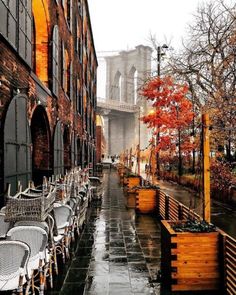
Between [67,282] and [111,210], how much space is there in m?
6.92

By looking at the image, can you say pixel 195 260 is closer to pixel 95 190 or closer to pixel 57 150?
pixel 57 150

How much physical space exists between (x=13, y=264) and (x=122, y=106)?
76.2m

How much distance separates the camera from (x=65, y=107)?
14.9m

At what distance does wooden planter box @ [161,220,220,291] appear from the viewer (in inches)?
185

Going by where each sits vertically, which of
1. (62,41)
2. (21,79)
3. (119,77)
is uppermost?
(119,77)

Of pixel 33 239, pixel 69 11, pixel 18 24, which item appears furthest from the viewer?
pixel 69 11

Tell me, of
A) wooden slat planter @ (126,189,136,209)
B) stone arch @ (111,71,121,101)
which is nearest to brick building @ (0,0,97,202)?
wooden slat planter @ (126,189,136,209)

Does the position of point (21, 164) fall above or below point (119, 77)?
below

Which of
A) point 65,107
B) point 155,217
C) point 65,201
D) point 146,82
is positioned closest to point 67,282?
point 65,201

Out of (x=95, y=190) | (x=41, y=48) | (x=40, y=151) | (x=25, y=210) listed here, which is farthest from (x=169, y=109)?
(x=25, y=210)

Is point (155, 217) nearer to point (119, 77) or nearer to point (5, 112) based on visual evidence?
point (5, 112)

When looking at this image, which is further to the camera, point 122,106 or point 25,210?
point 122,106

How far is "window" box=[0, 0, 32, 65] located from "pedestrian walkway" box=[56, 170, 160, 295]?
14.0 ft

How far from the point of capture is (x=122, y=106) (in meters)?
79.0
